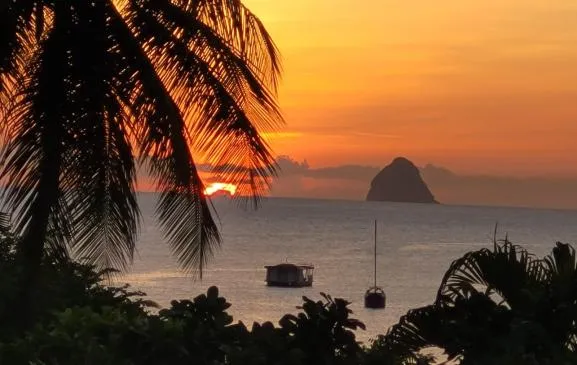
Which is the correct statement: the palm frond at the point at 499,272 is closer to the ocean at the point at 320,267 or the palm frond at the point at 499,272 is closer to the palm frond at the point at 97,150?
the palm frond at the point at 97,150

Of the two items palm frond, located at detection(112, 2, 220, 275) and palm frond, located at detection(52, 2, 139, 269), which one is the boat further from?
palm frond, located at detection(52, 2, 139, 269)

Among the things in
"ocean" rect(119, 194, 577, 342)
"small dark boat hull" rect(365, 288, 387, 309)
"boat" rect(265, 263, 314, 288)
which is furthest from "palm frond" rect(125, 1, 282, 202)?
"boat" rect(265, 263, 314, 288)

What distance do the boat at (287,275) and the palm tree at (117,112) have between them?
95891 mm

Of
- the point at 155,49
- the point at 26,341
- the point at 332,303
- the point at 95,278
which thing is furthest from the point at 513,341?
the point at 95,278

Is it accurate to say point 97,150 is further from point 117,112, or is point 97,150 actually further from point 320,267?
point 320,267

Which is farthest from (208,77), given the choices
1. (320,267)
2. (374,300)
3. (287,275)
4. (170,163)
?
(320,267)

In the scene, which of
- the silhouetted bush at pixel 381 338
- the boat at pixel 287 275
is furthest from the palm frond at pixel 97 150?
A: the boat at pixel 287 275

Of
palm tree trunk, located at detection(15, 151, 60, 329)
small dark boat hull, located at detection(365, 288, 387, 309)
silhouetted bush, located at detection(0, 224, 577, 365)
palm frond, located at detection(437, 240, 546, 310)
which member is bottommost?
small dark boat hull, located at detection(365, 288, 387, 309)

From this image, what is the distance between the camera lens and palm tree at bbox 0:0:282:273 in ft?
35.7

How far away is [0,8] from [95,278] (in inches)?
288

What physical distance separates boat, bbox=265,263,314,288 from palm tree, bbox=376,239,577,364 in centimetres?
9977

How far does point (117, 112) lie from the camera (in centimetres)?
1127

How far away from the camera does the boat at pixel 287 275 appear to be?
4247 inches

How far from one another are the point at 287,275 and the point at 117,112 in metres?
97.4
